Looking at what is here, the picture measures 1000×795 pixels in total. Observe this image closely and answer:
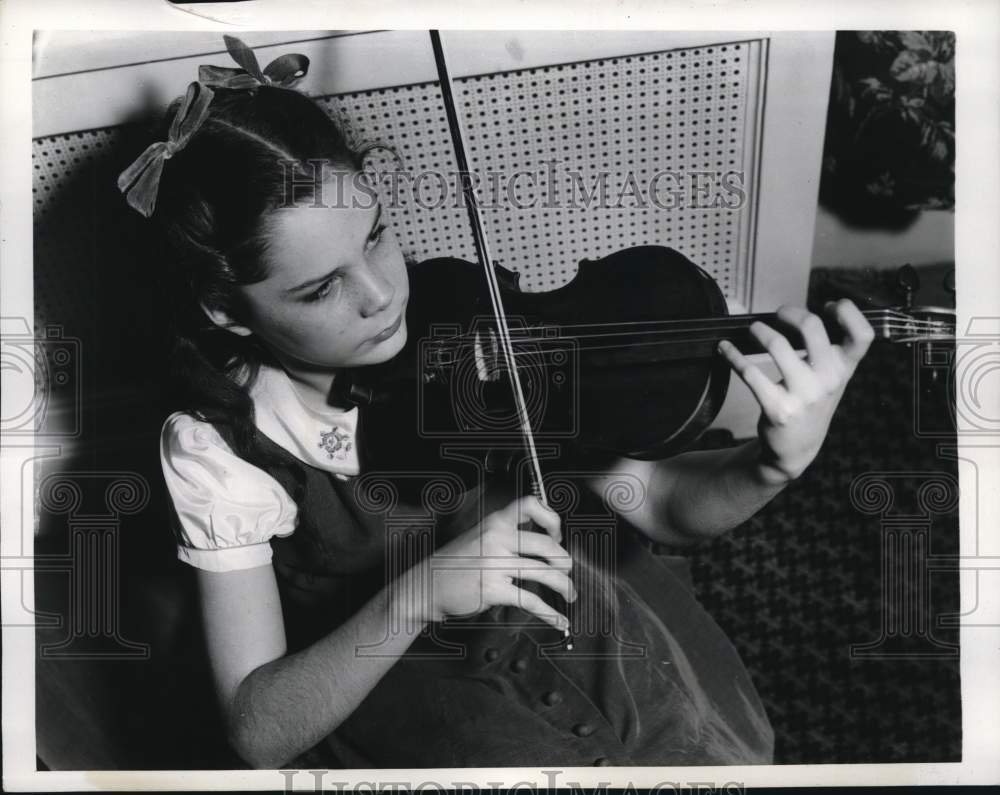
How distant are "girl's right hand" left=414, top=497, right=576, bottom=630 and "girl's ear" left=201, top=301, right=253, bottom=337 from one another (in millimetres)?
299

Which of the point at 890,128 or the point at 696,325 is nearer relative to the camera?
the point at 696,325

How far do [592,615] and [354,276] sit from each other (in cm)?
44

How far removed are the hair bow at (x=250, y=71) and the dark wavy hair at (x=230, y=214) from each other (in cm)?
1

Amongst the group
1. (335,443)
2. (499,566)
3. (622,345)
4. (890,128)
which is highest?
(890,128)

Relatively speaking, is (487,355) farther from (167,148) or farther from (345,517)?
(167,148)

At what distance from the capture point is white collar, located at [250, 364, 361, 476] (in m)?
0.94

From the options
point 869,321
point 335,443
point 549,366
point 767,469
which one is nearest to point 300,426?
point 335,443

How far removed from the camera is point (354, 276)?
0.89 meters

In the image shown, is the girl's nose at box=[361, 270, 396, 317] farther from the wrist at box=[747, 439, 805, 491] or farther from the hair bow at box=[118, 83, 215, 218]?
the wrist at box=[747, 439, 805, 491]

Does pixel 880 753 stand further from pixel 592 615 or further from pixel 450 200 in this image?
pixel 450 200

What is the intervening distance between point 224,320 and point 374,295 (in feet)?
0.50

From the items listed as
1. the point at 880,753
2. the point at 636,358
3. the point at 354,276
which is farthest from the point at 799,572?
the point at 354,276

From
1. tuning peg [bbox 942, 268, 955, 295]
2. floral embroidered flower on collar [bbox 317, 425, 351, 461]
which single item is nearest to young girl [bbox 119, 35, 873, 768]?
floral embroidered flower on collar [bbox 317, 425, 351, 461]

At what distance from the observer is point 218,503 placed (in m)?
0.91
